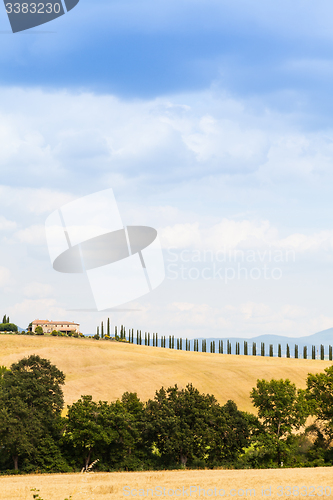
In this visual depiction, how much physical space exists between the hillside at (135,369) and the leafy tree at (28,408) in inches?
734

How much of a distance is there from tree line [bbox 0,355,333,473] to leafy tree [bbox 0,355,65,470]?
3.2 inches

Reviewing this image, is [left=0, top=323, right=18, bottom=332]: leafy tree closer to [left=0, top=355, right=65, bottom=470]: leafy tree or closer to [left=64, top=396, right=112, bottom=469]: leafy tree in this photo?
[left=0, top=355, right=65, bottom=470]: leafy tree

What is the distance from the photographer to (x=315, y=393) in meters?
50.9

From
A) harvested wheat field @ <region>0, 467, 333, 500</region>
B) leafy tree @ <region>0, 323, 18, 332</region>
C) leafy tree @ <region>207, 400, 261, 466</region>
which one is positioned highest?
leafy tree @ <region>0, 323, 18, 332</region>

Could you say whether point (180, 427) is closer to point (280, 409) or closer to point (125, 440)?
point (125, 440)

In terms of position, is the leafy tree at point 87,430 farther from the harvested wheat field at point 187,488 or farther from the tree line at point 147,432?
A: the harvested wheat field at point 187,488

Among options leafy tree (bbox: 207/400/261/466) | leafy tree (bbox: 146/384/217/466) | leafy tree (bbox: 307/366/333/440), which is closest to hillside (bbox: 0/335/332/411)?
leafy tree (bbox: 307/366/333/440)

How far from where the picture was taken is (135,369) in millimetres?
90000

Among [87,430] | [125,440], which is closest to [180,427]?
[125,440]

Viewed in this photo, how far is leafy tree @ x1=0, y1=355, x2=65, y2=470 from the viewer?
4094cm

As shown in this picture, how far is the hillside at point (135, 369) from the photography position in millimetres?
74125

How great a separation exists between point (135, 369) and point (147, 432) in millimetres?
45795

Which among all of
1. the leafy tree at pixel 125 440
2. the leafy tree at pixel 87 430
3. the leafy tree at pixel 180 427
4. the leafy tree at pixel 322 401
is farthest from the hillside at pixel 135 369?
the leafy tree at pixel 125 440

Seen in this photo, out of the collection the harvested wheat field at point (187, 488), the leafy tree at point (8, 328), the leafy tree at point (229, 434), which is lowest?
the leafy tree at point (229, 434)
